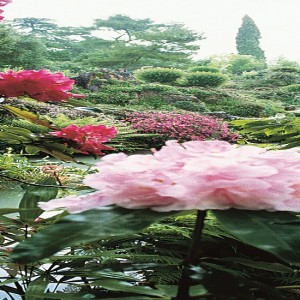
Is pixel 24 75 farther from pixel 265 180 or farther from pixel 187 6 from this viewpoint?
pixel 187 6

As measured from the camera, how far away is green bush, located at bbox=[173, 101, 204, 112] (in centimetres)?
883

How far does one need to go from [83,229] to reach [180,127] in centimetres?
643

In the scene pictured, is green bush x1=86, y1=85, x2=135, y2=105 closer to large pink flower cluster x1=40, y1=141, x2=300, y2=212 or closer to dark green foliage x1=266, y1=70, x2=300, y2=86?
dark green foliage x1=266, y1=70, x2=300, y2=86

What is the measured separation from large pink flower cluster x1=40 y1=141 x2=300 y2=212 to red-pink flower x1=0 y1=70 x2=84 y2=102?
364 mm

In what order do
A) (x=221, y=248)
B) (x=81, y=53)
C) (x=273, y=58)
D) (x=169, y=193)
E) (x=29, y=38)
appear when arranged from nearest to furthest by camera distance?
(x=169, y=193) → (x=221, y=248) → (x=29, y=38) → (x=81, y=53) → (x=273, y=58)

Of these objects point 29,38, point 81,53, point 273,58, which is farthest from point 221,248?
point 273,58

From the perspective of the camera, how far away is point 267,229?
18 cm

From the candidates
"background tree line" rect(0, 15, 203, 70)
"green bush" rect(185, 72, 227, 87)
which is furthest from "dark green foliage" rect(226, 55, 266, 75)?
"green bush" rect(185, 72, 227, 87)

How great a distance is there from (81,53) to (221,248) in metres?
13.4

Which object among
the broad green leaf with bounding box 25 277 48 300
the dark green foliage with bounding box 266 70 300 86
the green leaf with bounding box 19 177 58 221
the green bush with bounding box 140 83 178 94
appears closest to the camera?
the broad green leaf with bounding box 25 277 48 300

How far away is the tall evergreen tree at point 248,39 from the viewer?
48.8 feet

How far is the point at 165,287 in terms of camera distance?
24 centimetres

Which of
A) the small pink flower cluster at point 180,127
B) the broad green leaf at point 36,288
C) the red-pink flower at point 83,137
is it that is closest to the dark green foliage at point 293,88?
the small pink flower cluster at point 180,127

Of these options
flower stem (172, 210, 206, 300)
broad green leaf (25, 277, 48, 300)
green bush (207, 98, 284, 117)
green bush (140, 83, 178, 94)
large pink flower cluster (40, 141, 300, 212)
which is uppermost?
large pink flower cluster (40, 141, 300, 212)
